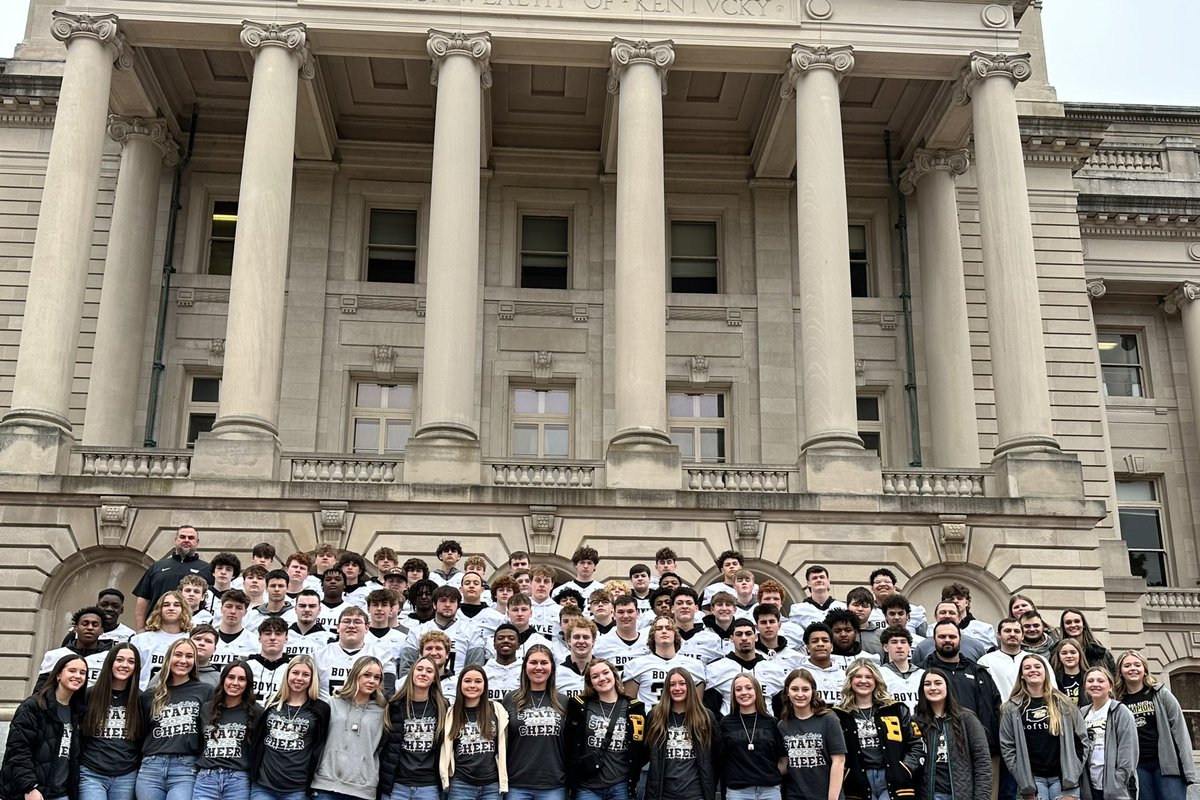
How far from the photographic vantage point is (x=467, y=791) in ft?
35.2

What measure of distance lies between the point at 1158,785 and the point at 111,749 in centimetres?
912

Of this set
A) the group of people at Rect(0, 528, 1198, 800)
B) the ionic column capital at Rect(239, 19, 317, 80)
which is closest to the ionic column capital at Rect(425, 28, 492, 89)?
the ionic column capital at Rect(239, 19, 317, 80)

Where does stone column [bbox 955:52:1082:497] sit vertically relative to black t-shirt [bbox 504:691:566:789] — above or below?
above

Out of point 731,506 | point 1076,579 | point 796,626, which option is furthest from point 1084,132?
point 796,626

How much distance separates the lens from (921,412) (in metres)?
29.1

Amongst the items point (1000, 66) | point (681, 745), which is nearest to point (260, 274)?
point (1000, 66)

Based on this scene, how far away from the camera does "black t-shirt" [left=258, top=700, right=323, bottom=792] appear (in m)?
10.5

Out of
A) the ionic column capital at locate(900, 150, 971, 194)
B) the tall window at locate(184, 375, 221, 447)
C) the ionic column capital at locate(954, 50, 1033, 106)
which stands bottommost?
the tall window at locate(184, 375, 221, 447)

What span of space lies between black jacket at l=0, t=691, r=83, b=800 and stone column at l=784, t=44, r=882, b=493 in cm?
1491

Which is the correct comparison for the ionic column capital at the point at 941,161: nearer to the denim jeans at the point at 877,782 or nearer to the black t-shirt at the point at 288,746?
the denim jeans at the point at 877,782

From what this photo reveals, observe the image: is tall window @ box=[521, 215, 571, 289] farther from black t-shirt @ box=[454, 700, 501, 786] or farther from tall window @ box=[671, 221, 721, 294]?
black t-shirt @ box=[454, 700, 501, 786]

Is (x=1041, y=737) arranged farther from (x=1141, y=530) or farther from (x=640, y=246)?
(x=1141, y=530)

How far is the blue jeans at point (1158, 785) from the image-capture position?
37.5 ft

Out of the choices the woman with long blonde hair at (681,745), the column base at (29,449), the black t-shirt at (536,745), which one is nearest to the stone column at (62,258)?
the column base at (29,449)
